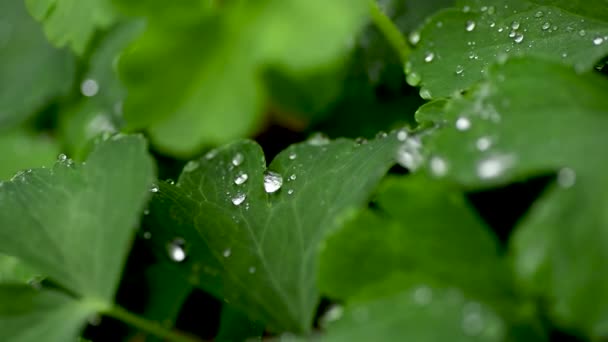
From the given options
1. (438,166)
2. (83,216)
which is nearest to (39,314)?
(83,216)

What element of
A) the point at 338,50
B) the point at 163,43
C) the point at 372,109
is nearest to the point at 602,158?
the point at 372,109

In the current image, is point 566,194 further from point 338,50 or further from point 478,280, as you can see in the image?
point 338,50

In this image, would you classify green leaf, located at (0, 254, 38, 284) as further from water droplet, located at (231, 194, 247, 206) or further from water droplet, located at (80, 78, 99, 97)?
water droplet, located at (80, 78, 99, 97)

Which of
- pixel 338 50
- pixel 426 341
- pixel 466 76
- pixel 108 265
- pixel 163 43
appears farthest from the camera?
pixel 163 43

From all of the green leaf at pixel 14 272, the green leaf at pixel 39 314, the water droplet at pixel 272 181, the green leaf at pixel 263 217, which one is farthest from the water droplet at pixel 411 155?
the green leaf at pixel 14 272

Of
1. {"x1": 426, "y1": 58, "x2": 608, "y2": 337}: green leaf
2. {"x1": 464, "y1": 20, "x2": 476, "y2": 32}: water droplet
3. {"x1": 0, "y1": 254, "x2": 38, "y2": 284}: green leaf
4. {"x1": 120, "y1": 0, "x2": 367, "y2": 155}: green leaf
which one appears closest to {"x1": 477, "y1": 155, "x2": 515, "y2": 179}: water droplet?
{"x1": 426, "y1": 58, "x2": 608, "y2": 337}: green leaf

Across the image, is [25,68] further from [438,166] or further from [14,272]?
[438,166]
